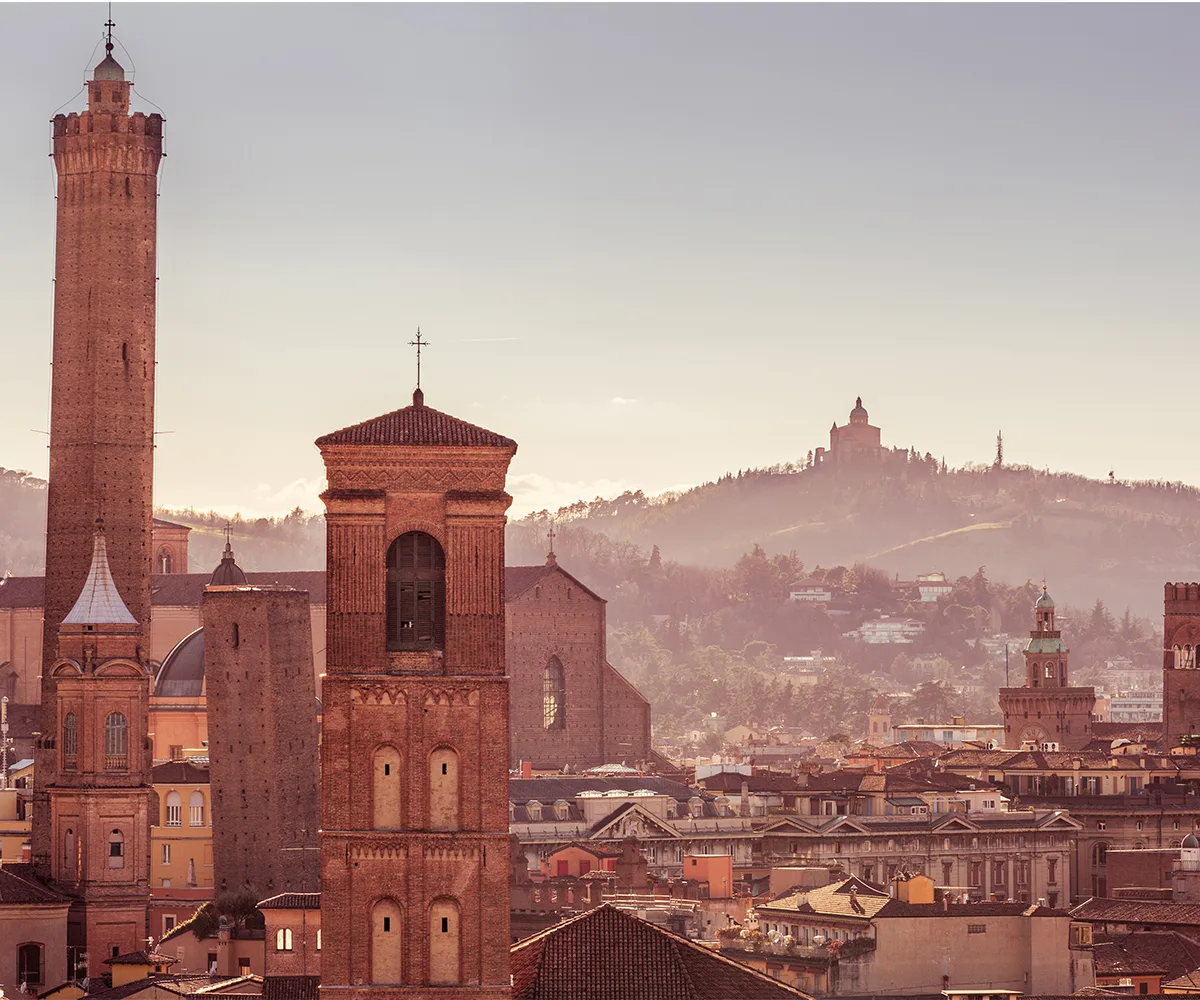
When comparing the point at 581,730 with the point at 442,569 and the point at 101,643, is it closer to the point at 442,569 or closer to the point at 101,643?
the point at 101,643

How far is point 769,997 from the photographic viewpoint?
5156 centimetres

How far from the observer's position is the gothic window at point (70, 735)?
80.3 m

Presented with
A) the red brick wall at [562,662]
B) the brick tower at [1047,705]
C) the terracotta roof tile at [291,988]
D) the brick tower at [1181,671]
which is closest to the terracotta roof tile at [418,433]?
the terracotta roof tile at [291,988]

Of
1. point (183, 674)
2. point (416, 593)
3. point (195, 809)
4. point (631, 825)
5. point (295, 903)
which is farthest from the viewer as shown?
point (631, 825)

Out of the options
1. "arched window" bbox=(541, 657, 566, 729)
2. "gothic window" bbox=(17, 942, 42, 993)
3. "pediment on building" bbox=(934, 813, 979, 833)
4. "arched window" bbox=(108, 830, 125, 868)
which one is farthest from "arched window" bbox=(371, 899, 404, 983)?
"arched window" bbox=(541, 657, 566, 729)

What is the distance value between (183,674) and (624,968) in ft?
162

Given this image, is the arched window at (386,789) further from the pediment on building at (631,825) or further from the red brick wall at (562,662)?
the red brick wall at (562,662)

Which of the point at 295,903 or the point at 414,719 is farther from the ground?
the point at 414,719

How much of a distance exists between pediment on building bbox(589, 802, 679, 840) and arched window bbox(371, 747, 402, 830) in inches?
2042

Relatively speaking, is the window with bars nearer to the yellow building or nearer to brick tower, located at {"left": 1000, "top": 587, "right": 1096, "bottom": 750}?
the yellow building

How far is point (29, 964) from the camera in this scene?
248ft

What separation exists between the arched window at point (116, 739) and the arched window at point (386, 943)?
32.6m

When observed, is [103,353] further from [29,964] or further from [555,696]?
[555,696]

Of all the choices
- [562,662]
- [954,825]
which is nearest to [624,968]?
[954,825]
